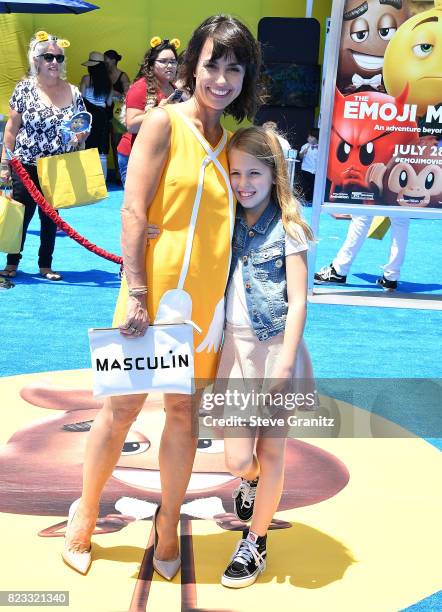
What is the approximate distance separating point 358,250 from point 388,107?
57.6 inches

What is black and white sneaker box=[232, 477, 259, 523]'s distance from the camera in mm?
3607

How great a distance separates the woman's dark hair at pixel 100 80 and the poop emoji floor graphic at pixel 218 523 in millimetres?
9898

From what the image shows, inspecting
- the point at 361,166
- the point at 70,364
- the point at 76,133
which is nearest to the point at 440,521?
the point at 70,364

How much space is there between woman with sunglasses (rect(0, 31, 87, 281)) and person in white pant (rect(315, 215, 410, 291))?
2.56m

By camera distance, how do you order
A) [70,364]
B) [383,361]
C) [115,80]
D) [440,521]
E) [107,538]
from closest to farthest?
1. [107,538]
2. [440,521]
3. [70,364]
4. [383,361]
5. [115,80]

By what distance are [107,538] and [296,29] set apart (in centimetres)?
1239

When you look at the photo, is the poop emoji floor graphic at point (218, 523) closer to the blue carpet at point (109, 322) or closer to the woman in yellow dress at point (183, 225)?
the woman in yellow dress at point (183, 225)

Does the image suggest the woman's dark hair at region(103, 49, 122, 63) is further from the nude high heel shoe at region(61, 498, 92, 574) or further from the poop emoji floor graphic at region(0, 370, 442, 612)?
the nude high heel shoe at region(61, 498, 92, 574)

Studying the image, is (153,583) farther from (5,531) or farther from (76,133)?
(76,133)

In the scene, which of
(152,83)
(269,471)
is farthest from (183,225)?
(152,83)

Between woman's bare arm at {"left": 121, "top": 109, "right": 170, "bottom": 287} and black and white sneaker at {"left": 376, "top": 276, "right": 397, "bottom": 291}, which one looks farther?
black and white sneaker at {"left": 376, "top": 276, "right": 397, "bottom": 291}

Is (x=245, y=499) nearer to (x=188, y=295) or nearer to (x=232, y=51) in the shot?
(x=188, y=295)

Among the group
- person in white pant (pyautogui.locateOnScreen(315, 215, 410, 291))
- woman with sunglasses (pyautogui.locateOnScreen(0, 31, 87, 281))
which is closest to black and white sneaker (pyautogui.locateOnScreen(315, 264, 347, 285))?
person in white pant (pyautogui.locateOnScreen(315, 215, 410, 291))

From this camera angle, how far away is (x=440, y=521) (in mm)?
3736
